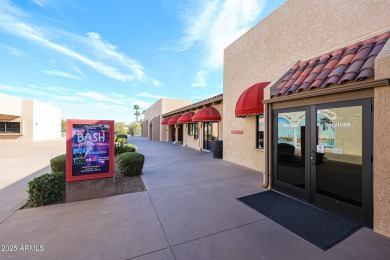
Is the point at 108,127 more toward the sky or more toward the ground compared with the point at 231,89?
more toward the ground

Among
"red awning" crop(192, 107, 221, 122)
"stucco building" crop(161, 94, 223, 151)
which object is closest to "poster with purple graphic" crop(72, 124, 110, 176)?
"red awning" crop(192, 107, 221, 122)

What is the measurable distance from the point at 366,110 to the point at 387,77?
2.27 feet

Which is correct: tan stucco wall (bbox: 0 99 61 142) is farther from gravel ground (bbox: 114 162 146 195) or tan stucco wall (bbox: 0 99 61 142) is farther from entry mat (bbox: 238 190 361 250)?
entry mat (bbox: 238 190 361 250)

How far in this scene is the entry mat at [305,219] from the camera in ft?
10.6

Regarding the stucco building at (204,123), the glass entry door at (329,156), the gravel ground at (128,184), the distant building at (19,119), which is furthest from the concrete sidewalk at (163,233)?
the distant building at (19,119)

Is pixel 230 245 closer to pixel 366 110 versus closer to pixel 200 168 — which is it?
pixel 366 110

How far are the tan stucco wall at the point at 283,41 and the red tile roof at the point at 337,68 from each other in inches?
25.1

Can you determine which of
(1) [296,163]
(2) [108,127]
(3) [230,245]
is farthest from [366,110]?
(2) [108,127]

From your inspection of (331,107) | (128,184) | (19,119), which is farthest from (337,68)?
(19,119)

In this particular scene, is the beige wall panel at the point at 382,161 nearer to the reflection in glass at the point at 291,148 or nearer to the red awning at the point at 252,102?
the reflection in glass at the point at 291,148

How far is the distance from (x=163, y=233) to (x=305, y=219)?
3198 millimetres

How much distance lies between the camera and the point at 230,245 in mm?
2990

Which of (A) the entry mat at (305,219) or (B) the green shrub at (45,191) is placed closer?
(A) the entry mat at (305,219)

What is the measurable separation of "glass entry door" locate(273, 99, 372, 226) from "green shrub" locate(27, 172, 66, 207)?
264 inches
